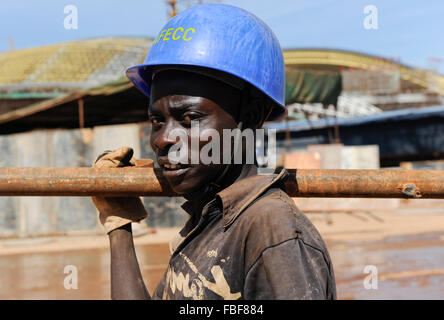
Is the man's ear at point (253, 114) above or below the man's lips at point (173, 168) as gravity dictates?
above

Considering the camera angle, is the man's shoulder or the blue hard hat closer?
the man's shoulder

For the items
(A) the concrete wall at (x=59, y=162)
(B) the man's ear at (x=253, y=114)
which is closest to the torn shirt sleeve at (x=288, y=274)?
(B) the man's ear at (x=253, y=114)

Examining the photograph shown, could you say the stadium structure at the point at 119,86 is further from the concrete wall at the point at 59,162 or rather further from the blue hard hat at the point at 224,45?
the blue hard hat at the point at 224,45

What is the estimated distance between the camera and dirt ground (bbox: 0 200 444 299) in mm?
7227

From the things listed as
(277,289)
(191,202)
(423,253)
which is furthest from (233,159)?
(423,253)

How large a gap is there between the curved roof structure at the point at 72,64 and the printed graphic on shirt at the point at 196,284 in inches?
1259

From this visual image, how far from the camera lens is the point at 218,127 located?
1550mm

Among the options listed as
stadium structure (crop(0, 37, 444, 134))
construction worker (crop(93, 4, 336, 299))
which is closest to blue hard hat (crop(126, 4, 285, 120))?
construction worker (crop(93, 4, 336, 299))

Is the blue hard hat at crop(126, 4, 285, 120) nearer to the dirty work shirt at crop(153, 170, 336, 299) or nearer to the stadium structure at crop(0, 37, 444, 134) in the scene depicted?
the dirty work shirt at crop(153, 170, 336, 299)

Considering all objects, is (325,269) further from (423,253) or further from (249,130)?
(423,253)

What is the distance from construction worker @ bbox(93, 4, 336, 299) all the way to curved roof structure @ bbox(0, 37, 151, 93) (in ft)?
105

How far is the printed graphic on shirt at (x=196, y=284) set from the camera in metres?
1.43

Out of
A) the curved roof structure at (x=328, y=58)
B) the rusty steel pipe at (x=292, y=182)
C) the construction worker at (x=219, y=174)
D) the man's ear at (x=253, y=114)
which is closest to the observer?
the construction worker at (x=219, y=174)

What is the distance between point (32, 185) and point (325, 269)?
42.8 inches
